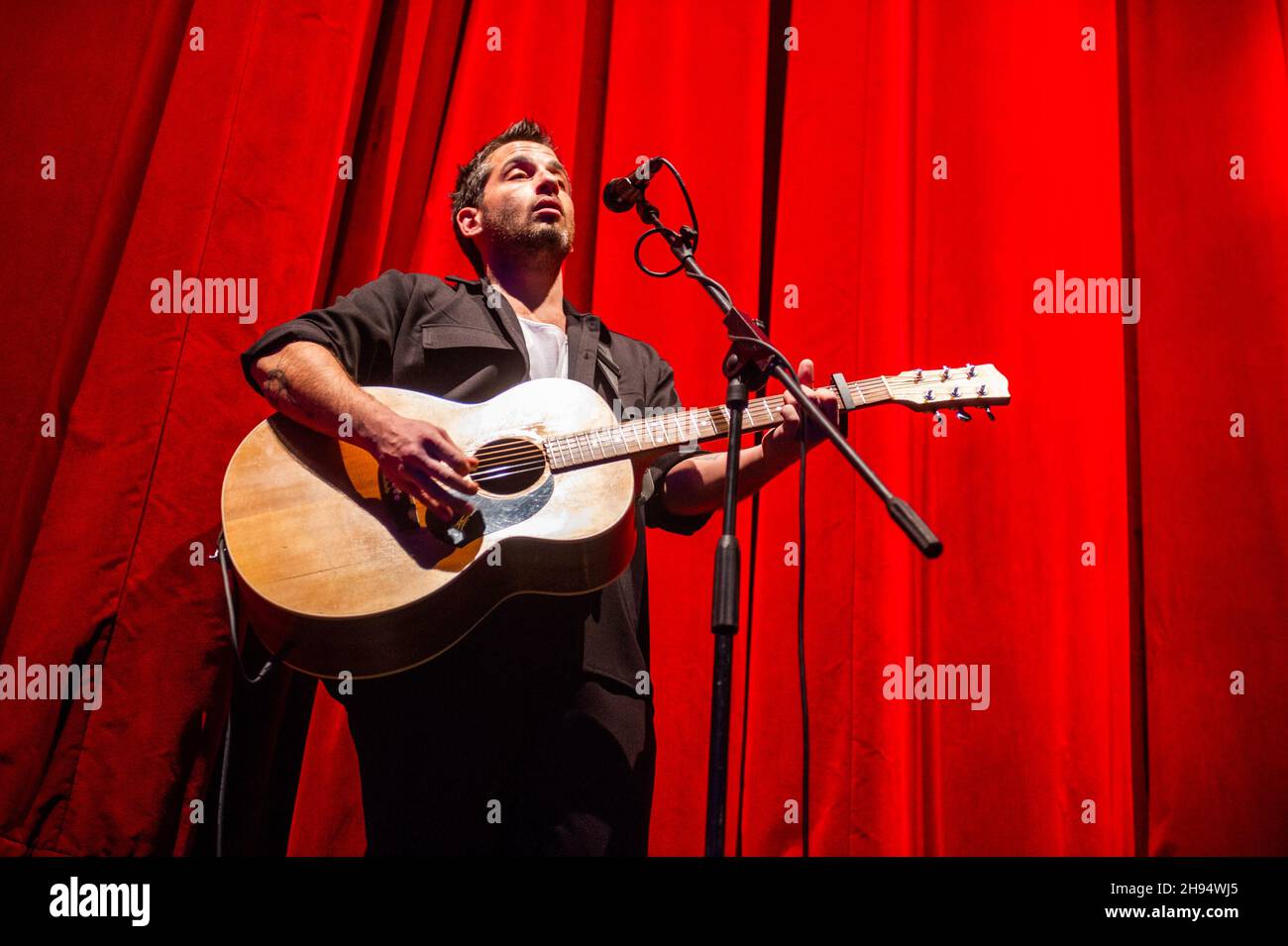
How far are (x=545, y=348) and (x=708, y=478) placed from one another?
46 cm

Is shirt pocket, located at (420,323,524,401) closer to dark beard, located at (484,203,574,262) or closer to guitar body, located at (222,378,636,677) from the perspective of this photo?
guitar body, located at (222,378,636,677)

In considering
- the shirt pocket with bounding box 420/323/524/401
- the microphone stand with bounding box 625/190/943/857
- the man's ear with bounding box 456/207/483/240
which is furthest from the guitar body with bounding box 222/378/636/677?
the man's ear with bounding box 456/207/483/240

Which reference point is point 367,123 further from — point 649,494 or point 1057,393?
point 1057,393

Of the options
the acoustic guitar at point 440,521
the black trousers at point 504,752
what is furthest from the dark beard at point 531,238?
the black trousers at point 504,752

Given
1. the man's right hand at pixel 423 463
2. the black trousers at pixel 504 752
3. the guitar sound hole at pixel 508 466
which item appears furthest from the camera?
the guitar sound hole at pixel 508 466

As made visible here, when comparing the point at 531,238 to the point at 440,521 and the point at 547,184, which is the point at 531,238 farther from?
the point at 440,521

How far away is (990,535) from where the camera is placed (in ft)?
8.32

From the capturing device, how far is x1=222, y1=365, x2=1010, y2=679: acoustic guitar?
169cm

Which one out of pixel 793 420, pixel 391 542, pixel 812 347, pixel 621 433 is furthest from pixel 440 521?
pixel 812 347

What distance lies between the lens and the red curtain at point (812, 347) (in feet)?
7.66

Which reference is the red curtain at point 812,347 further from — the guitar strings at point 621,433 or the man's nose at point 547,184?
the guitar strings at point 621,433

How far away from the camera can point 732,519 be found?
138 centimetres

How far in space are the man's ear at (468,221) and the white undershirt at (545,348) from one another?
1.21 ft
